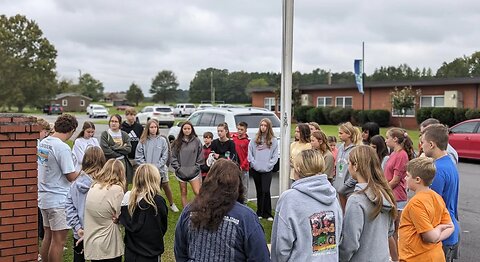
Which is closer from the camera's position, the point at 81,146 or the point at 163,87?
the point at 81,146

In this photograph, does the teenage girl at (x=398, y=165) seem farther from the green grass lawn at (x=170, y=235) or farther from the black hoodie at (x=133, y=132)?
the black hoodie at (x=133, y=132)

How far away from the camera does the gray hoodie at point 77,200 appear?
4.72 metres

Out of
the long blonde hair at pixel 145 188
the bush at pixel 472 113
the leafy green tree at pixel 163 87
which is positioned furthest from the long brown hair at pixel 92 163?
the leafy green tree at pixel 163 87

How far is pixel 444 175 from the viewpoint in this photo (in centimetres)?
423

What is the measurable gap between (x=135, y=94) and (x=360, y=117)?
2936 inches

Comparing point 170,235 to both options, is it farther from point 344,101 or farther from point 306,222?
point 344,101

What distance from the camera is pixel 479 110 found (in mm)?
28125

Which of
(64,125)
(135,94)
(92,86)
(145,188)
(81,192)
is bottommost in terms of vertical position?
(81,192)

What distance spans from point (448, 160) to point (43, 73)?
80.5 m

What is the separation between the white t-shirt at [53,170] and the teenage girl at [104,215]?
0.83 meters

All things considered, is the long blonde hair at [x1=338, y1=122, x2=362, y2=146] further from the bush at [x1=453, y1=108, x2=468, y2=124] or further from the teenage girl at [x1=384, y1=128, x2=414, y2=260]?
the bush at [x1=453, y1=108, x2=468, y2=124]

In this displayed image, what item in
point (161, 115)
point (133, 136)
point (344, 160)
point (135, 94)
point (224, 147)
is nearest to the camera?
point (344, 160)

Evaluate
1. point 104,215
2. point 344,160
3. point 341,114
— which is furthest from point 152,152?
point 341,114

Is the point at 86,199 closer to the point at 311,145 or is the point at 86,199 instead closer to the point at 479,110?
the point at 311,145
